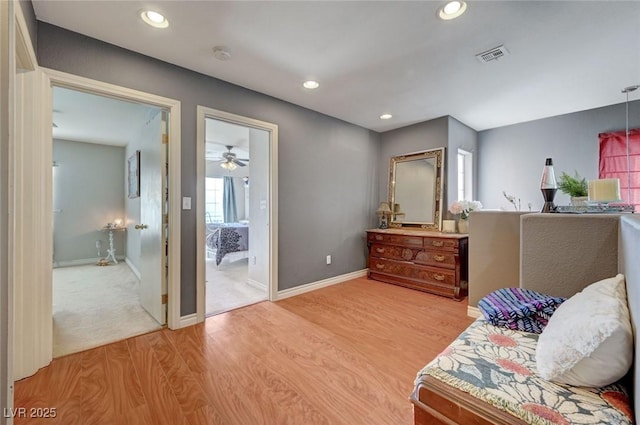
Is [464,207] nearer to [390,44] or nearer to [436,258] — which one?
[436,258]

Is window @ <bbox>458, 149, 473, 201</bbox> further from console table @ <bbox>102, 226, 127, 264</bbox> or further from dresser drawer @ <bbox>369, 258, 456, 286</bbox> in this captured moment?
console table @ <bbox>102, 226, 127, 264</bbox>

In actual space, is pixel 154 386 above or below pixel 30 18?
below

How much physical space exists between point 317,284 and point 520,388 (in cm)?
282

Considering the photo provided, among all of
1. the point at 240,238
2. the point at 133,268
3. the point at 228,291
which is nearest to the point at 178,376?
the point at 228,291

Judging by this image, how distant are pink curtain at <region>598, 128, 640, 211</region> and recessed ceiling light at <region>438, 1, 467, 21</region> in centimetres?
323

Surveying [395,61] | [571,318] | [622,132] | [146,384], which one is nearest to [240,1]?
[395,61]

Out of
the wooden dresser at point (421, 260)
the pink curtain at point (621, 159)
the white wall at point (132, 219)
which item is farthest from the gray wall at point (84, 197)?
the pink curtain at point (621, 159)

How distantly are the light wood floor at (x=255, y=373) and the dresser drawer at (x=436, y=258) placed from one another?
68cm

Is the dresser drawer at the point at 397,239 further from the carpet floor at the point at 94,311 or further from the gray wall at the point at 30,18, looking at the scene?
the gray wall at the point at 30,18

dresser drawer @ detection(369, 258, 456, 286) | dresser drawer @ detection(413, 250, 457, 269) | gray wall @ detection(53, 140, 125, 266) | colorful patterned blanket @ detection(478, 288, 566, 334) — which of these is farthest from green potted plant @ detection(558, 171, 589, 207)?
gray wall @ detection(53, 140, 125, 266)

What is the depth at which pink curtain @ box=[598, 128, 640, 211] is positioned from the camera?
10.3 ft

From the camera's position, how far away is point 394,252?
378 centimetres

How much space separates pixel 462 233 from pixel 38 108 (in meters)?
4.28

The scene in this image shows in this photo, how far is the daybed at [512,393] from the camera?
2.46 feet
